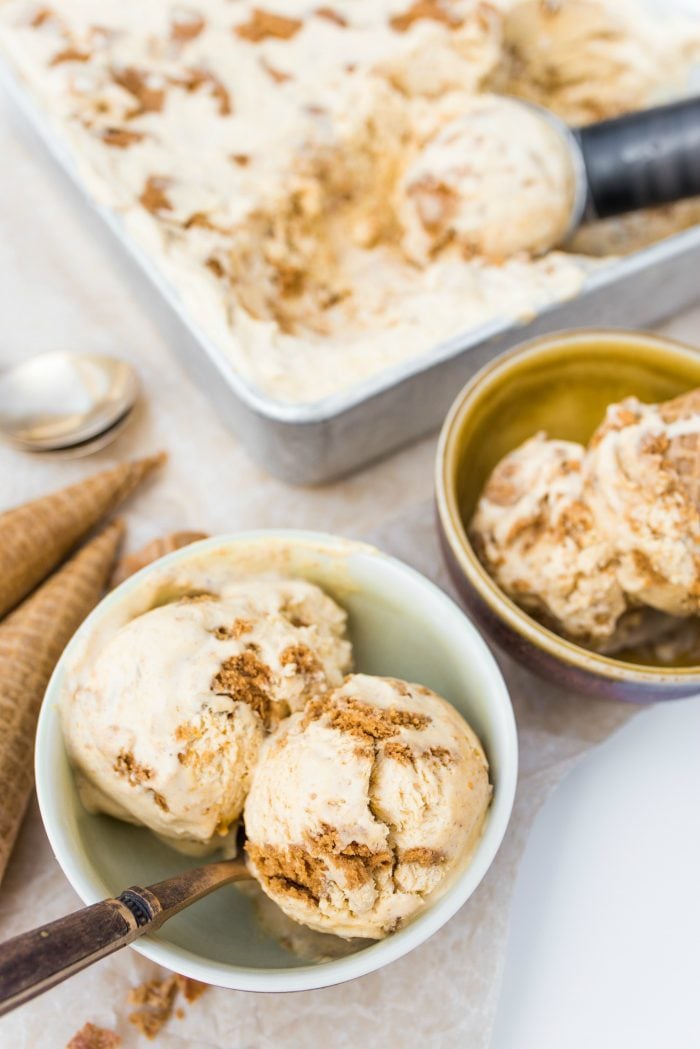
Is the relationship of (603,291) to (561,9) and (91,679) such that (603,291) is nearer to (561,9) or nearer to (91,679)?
(561,9)

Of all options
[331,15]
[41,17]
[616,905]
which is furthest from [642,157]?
Answer: [616,905]

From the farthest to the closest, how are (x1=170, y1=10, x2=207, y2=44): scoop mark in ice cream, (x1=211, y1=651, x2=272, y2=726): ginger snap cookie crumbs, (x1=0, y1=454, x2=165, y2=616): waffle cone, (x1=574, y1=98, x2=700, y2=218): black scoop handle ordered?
(x1=170, y1=10, x2=207, y2=44): scoop mark in ice cream
(x1=574, y1=98, x2=700, y2=218): black scoop handle
(x1=0, y1=454, x2=165, y2=616): waffle cone
(x1=211, y1=651, x2=272, y2=726): ginger snap cookie crumbs

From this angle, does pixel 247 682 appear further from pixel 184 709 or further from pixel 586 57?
pixel 586 57

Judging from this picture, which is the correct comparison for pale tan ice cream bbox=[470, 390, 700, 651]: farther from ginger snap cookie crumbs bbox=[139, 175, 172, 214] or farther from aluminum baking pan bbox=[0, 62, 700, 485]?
ginger snap cookie crumbs bbox=[139, 175, 172, 214]

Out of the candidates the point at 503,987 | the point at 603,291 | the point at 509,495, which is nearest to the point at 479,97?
the point at 603,291

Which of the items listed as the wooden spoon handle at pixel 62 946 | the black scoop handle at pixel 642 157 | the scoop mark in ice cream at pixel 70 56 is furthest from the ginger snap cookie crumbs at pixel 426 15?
the wooden spoon handle at pixel 62 946

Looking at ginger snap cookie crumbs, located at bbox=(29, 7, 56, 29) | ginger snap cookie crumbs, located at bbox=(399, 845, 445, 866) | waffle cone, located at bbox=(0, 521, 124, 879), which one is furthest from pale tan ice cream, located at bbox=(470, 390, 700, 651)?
ginger snap cookie crumbs, located at bbox=(29, 7, 56, 29)
